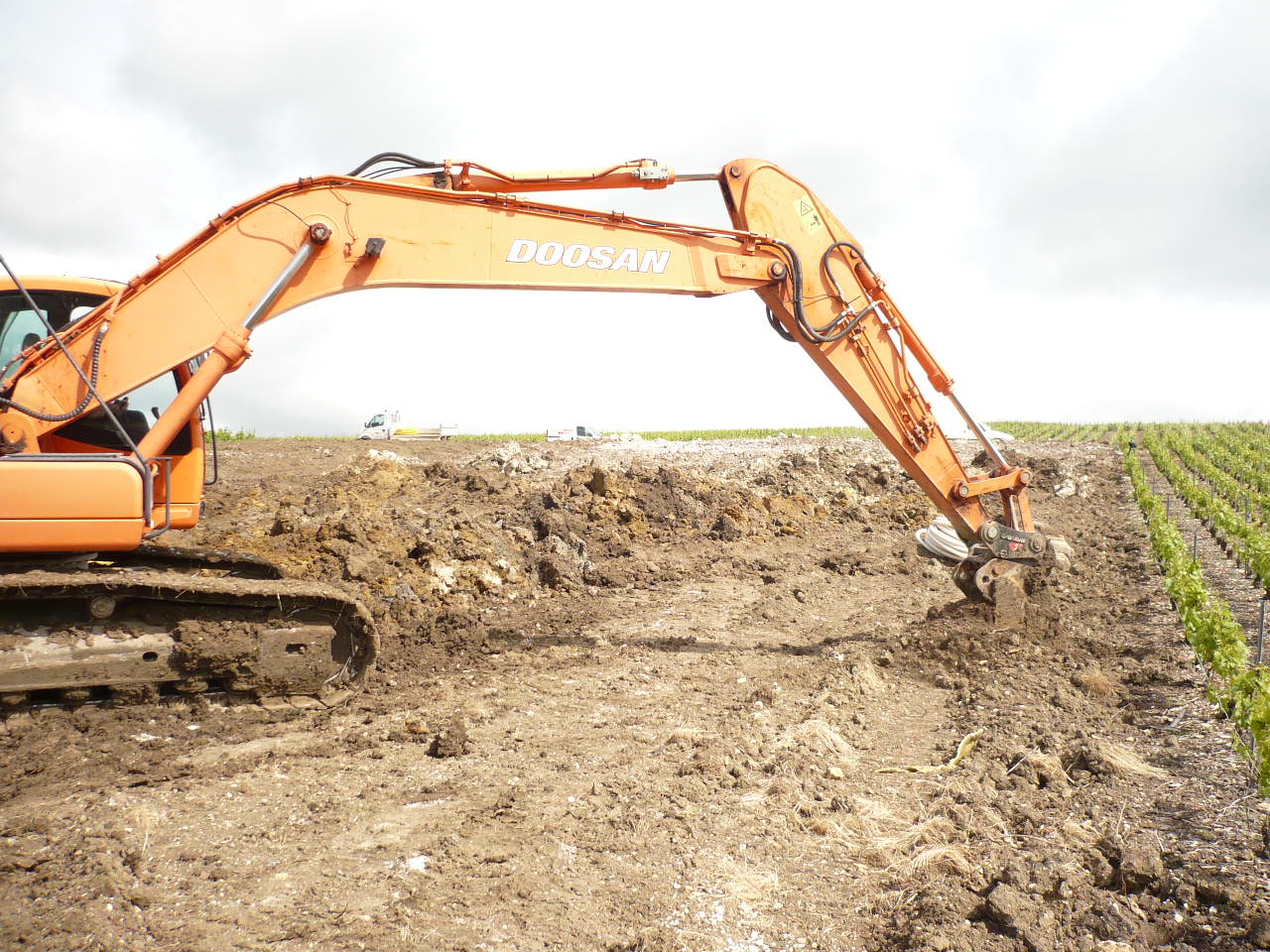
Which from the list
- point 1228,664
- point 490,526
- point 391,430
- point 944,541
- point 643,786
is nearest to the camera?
point 643,786

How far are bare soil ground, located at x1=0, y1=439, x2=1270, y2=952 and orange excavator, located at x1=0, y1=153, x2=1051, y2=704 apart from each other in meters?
0.46

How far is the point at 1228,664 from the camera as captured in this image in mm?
A: 6602

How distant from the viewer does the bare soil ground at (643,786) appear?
3725 millimetres

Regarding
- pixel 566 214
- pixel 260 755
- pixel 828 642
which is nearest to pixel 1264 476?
pixel 828 642

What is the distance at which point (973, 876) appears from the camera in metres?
4.14

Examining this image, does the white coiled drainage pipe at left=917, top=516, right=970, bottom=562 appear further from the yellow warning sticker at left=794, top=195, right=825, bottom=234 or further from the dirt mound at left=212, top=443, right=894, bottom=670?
the dirt mound at left=212, top=443, right=894, bottom=670

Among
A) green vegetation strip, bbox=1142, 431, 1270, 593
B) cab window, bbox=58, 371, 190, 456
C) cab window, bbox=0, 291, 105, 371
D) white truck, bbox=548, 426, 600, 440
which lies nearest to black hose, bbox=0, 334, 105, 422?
cab window, bbox=58, 371, 190, 456

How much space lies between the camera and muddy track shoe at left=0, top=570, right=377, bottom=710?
17.7ft

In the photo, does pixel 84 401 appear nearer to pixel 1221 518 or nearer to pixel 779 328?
pixel 779 328

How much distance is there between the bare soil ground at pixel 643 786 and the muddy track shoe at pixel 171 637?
206mm

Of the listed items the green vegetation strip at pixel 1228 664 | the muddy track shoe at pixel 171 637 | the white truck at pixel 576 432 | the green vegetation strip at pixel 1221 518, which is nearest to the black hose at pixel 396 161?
the muddy track shoe at pixel 171 637

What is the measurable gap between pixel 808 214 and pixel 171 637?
5.63 meters

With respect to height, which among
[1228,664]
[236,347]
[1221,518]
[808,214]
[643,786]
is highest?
[808,214]

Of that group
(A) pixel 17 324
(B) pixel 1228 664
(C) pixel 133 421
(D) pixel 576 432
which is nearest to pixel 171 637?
(C) pixel 133 421
